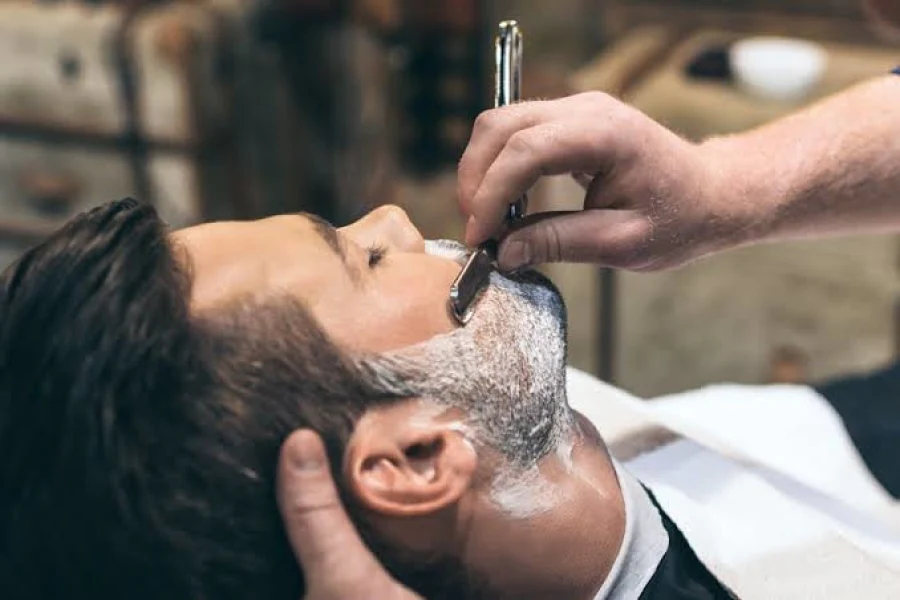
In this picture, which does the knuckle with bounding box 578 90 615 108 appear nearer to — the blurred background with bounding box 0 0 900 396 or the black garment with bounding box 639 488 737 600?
the black garment with bounding box 639 488 737 600

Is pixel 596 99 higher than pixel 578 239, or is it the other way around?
pixel 596 99

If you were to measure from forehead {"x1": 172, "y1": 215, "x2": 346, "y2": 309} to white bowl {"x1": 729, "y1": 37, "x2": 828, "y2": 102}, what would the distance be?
146 centimetres

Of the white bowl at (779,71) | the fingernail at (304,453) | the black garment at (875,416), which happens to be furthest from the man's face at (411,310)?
the white bowl at (779,71)

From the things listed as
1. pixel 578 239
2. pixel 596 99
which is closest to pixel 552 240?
pixel 578 239

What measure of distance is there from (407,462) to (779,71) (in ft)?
5.06

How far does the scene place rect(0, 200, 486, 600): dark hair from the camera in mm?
962

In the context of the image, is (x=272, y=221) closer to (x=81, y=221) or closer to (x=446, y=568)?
(x=81, y=221)

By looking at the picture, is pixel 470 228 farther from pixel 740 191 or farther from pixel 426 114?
pixel 426 114

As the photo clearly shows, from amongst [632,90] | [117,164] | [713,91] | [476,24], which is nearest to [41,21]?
[117,164]

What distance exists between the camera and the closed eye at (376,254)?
1.10 metres

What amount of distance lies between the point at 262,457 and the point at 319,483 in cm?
6

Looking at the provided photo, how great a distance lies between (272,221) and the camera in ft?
3.66

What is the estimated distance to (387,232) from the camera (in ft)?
3.79

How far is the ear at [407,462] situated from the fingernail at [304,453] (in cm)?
6
